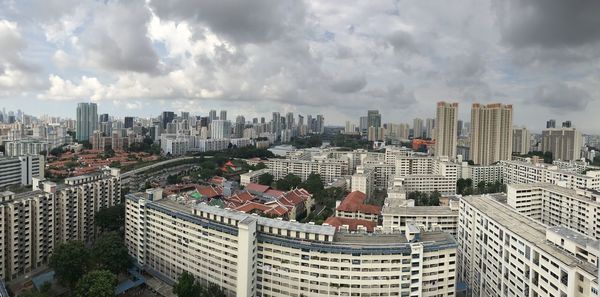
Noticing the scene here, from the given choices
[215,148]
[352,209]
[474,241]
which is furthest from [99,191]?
[215,148]

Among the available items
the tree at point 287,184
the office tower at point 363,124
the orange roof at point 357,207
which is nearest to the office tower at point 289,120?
the office tower at point 363,124

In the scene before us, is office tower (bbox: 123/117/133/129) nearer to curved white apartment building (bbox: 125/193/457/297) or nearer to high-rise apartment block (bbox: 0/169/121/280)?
high-rise apartment block (bbox: 0/169/121/280)

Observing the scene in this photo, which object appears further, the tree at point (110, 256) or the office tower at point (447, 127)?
the office tower at point (447, 127)

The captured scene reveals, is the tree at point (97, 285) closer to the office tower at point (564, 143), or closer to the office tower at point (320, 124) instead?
the office tower at point (564, 143)

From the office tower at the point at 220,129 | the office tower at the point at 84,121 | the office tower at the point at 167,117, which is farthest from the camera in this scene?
the office tower at the point at 167,117

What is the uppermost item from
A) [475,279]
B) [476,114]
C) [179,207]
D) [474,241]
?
[476,114]

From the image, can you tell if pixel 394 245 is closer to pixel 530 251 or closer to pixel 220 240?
pixel 530 251

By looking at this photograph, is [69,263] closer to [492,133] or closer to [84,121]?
[492,133]
